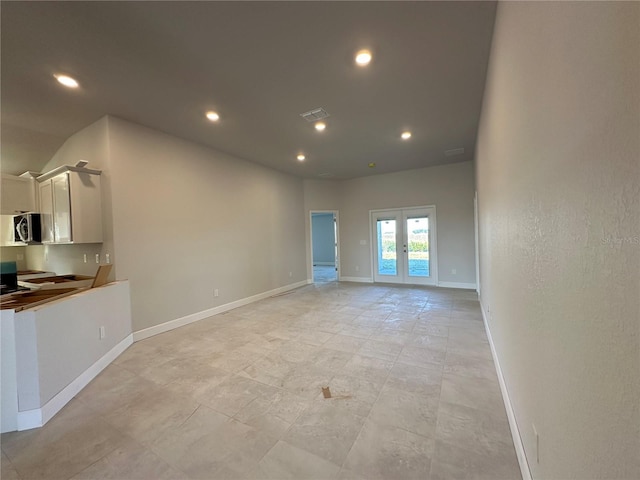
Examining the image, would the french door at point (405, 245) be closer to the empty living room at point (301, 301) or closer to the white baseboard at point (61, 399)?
the empty living room at point (301, 301)

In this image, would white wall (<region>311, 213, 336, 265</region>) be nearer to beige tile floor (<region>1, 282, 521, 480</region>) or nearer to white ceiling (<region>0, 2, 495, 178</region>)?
white ceiling (<region>0, 2, 495, 178</region>)

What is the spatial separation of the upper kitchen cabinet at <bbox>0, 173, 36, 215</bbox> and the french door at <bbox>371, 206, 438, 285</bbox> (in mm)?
6745

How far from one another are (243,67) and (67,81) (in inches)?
72.0

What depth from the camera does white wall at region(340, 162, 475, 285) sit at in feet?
20.2

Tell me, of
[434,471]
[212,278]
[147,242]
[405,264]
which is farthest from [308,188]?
[434,471]

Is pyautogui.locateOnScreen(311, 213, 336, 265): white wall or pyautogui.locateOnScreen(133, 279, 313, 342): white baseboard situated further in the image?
pyautogui.locateOnScreen(311, 213, 336, 265): white wall

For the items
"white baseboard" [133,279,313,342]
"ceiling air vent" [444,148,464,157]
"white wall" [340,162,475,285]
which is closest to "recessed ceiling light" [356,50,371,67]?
"ceiling air vent" [444,148,464,157]

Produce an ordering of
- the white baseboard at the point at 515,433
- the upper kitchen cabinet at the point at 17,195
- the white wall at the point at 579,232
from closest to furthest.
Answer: the white wall at the point at 579,232 < the white baseboard at the point at 515,433 < the upper kitchen cabinet at the point at 17,195

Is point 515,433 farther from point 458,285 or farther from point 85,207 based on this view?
point 458,285

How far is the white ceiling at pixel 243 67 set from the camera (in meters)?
1.96

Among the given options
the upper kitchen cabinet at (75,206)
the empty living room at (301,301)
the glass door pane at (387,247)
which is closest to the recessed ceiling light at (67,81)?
the empty living room at (301,301)

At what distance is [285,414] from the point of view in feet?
6.53

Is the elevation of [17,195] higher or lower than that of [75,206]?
higher

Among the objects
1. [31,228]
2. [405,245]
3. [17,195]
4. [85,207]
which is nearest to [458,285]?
[405,245]
